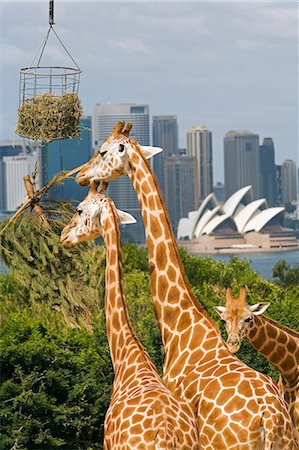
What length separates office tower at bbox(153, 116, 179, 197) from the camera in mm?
144250

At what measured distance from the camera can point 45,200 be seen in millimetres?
14117

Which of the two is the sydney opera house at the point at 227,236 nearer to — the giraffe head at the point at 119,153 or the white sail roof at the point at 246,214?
the white sail roof at the point at 246,214

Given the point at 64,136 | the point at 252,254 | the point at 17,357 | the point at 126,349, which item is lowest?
the point at 252,254

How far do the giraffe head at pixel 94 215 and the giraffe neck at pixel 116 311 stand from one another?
7 centimetres

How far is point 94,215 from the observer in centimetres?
784

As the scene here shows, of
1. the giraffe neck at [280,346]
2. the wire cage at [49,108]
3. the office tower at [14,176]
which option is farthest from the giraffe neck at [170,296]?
the office tower at [14,176]

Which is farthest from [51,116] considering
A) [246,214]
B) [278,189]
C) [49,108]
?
[278,189]

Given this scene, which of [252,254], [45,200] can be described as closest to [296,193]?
[252,254]

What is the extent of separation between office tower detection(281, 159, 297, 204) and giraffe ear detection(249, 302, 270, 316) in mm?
131011

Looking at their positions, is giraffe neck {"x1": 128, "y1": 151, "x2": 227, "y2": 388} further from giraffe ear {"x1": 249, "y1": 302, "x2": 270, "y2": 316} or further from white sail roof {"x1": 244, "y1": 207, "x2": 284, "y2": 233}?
white sail roof {"x1": 244, "y1": 207, "x2": 284, "y2": 233}

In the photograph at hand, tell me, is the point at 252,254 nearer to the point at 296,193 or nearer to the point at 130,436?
the point at 296,193

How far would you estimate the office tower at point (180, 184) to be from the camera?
13688 centimetres

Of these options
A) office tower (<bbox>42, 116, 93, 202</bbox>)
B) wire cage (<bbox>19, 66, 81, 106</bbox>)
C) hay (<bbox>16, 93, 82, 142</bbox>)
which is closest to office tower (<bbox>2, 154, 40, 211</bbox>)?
office tower (<bbox>42, 116, 93, 202</bbox>)

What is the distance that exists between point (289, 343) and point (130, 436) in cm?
202
